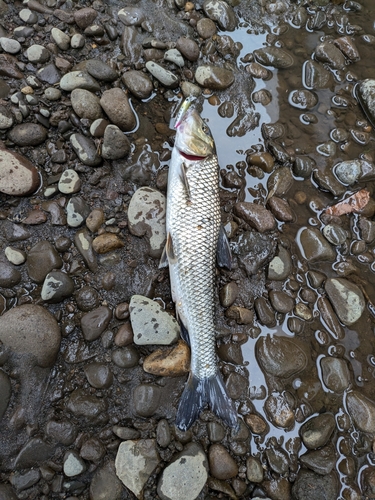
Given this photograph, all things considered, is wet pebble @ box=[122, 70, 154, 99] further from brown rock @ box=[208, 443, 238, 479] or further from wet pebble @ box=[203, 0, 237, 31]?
brown rock @ box=[208, 443, 238, 479]

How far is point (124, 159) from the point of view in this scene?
3.72 m

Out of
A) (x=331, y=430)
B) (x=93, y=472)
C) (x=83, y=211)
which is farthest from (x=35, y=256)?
(x=331, y=430)

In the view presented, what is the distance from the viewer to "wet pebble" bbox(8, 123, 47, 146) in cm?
351

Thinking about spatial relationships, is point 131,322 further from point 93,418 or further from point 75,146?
point 75,146

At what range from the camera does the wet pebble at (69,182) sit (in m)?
3.50

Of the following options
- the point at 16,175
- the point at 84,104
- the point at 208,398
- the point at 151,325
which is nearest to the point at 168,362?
the point at 151,325

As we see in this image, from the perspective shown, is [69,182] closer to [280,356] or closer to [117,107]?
[117,107]

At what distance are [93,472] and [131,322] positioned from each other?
1.35 meters

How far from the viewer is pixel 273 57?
13.8 feet

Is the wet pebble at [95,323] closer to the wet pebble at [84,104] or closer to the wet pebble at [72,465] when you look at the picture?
the wet pebble at [72,465]

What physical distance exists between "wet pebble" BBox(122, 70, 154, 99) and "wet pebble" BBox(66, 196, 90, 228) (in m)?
1.44

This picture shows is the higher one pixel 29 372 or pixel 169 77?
pixel 169 77

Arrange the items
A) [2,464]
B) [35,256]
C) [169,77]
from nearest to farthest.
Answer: [2,464] < [35,256] < [169,77]

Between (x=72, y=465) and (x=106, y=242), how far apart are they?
2051 millimetres
